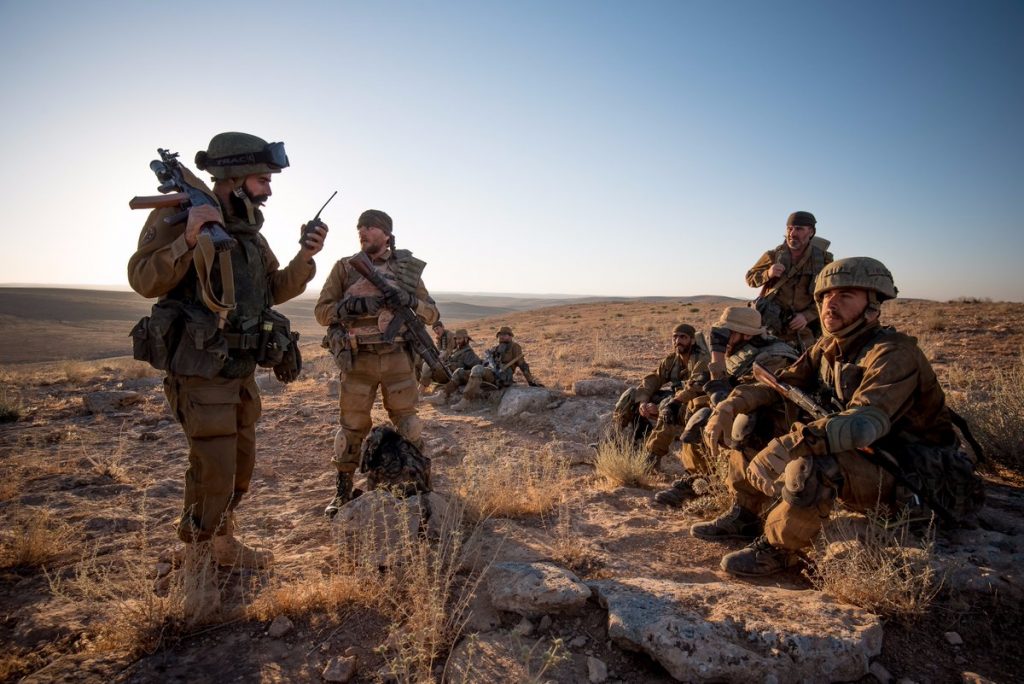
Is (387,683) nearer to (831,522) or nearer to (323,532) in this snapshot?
(323,532)

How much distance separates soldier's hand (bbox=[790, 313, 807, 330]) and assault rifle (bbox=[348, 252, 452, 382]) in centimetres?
387

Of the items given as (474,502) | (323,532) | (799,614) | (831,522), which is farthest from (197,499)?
(831,522)

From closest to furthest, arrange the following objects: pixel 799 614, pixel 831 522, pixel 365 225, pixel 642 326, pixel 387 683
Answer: pixel 387 683
pixel 799 614
pixel 831 522
pixel 365 225
pixel 642 326

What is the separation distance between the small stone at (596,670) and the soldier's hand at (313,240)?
8.66ft

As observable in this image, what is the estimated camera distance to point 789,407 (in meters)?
3.45

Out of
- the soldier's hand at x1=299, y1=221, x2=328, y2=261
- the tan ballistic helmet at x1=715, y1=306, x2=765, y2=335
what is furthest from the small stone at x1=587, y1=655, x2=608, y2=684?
the tan ballistic helmet at x1=715, y1=306, x2=765, y2=335

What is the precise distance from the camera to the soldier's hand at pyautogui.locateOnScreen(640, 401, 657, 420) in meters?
5.14

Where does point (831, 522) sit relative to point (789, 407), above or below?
below

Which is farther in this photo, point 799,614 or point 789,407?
→ point 789,407

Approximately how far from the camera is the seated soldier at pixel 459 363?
8.57 m

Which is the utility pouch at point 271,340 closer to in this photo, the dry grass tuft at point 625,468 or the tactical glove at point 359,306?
the tactical glove at point 359,306

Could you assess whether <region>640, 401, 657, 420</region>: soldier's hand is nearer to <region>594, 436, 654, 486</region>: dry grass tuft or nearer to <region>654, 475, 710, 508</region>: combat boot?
<region>594, 436, 654, 486</region>: dry grass tuft

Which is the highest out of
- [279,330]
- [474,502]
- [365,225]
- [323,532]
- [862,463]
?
[365,225]

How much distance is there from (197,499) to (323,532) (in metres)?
1.18
